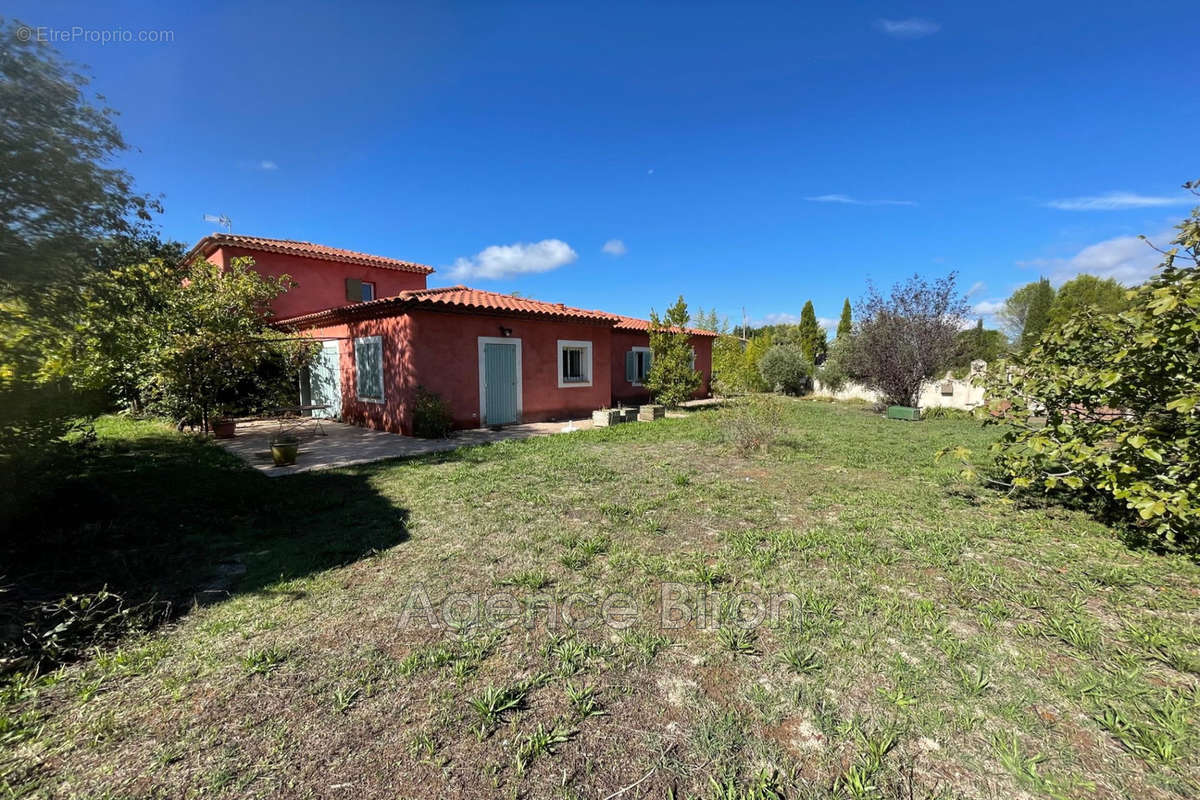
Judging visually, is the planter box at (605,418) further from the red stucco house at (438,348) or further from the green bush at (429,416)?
the green bush at (429,416)

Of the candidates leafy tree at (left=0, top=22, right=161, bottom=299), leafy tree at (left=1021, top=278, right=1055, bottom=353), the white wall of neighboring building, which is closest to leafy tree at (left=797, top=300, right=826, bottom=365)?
leafy tree at (left=1021, top=278, right=1055, bottom=353)

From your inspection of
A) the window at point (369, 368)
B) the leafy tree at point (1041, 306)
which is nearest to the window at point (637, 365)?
the window at point (369, 368)

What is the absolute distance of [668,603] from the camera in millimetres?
3191

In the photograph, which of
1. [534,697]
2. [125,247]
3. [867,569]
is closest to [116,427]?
[125,247]

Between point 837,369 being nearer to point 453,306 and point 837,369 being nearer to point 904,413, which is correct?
point 904,413

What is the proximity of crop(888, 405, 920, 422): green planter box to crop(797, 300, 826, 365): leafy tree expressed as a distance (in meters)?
18.2

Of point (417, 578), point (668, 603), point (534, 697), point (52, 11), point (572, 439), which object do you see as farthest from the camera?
point (572, 439)

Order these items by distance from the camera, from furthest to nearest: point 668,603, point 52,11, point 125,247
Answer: point 125,247 → point 52,11 → point 668,603

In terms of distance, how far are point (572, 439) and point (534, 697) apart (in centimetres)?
758

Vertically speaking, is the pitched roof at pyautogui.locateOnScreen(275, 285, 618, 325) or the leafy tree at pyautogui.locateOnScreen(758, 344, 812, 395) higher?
the pitched roof at pyautogui.locateOnScreen(275, 285, 618, 325)

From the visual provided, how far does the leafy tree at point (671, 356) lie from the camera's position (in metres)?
14.6

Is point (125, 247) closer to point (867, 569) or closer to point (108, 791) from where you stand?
point (108, 791)

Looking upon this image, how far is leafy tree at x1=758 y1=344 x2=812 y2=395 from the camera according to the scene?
23422mm

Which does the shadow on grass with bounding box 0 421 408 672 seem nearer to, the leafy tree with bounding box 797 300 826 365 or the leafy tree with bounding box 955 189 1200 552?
the leafy tree with bounding box 955 189 1200 552
